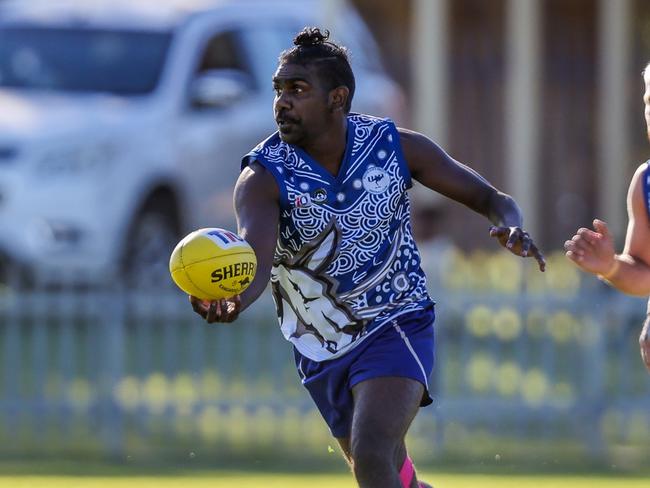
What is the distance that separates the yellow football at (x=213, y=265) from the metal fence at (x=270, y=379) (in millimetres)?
5929

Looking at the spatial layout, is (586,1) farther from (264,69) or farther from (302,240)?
(302,240)

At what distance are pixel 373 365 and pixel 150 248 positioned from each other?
8451 mm

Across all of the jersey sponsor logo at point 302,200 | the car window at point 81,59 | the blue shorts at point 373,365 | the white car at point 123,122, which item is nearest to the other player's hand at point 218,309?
the jersey sponsor logo at point 302,200

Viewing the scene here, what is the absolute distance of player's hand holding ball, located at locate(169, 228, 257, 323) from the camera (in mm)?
5559

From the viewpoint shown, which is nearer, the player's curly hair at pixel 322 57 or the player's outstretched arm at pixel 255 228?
the player's outstretched arm at pixel 255 228

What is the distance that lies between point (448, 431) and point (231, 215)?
15.6 ft

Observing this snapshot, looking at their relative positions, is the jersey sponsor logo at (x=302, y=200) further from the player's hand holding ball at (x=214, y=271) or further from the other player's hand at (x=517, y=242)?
the other player's hand at (x=517, y=242)

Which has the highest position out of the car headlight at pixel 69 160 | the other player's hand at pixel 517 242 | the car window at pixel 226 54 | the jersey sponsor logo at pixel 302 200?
the jersey sponsor logo at pixel 302 200

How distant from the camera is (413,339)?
638 centimetres

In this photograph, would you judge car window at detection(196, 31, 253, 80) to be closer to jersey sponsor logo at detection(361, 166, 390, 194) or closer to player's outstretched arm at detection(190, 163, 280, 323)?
jersey sponsor logo at detection(361, 166, 390, 194)

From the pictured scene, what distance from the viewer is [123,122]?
1395 centimetres

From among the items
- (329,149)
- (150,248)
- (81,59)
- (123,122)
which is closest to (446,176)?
(329,149)

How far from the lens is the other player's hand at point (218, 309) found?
5.52 m

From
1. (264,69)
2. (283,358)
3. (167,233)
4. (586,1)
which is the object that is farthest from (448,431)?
(586,1)
